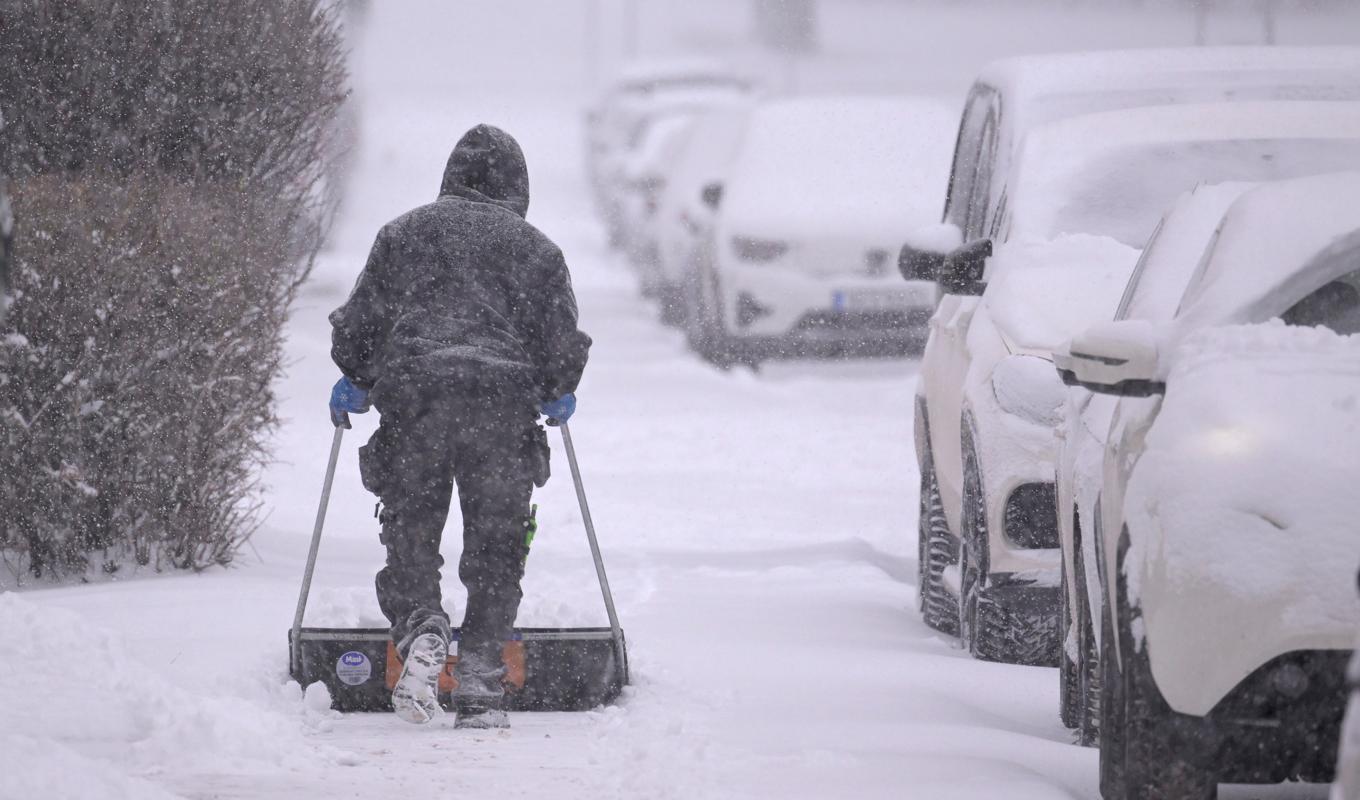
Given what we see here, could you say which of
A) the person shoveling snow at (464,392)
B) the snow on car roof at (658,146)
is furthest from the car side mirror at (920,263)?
the snow on car roof at (658,146)

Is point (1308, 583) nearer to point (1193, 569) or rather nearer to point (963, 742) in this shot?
point (1193, 569)

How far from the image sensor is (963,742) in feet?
17.9

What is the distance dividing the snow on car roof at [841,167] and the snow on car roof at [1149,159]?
7.88 metres

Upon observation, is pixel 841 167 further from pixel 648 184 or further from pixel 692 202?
pixel 648 184

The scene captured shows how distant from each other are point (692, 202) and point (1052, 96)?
10.3 m

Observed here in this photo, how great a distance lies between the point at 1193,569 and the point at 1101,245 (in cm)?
350

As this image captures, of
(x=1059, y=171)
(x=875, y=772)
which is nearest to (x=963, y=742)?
(x=875, y=772)

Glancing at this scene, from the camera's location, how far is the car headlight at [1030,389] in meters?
6.50

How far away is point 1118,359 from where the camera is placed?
4.46 m

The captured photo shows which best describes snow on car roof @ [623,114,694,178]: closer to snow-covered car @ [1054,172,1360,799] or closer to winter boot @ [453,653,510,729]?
winter boot @ [453,653,510,729]

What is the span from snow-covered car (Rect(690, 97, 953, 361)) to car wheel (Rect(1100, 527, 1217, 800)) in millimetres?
11524

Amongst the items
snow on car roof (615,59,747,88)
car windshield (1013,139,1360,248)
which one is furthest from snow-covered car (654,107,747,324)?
snow on car roof (615,59,747,88)

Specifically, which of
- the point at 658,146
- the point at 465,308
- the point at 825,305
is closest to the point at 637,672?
the point at 465,308

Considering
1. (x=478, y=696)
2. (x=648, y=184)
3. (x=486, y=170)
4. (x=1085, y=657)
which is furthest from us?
(x=648, y=184)
